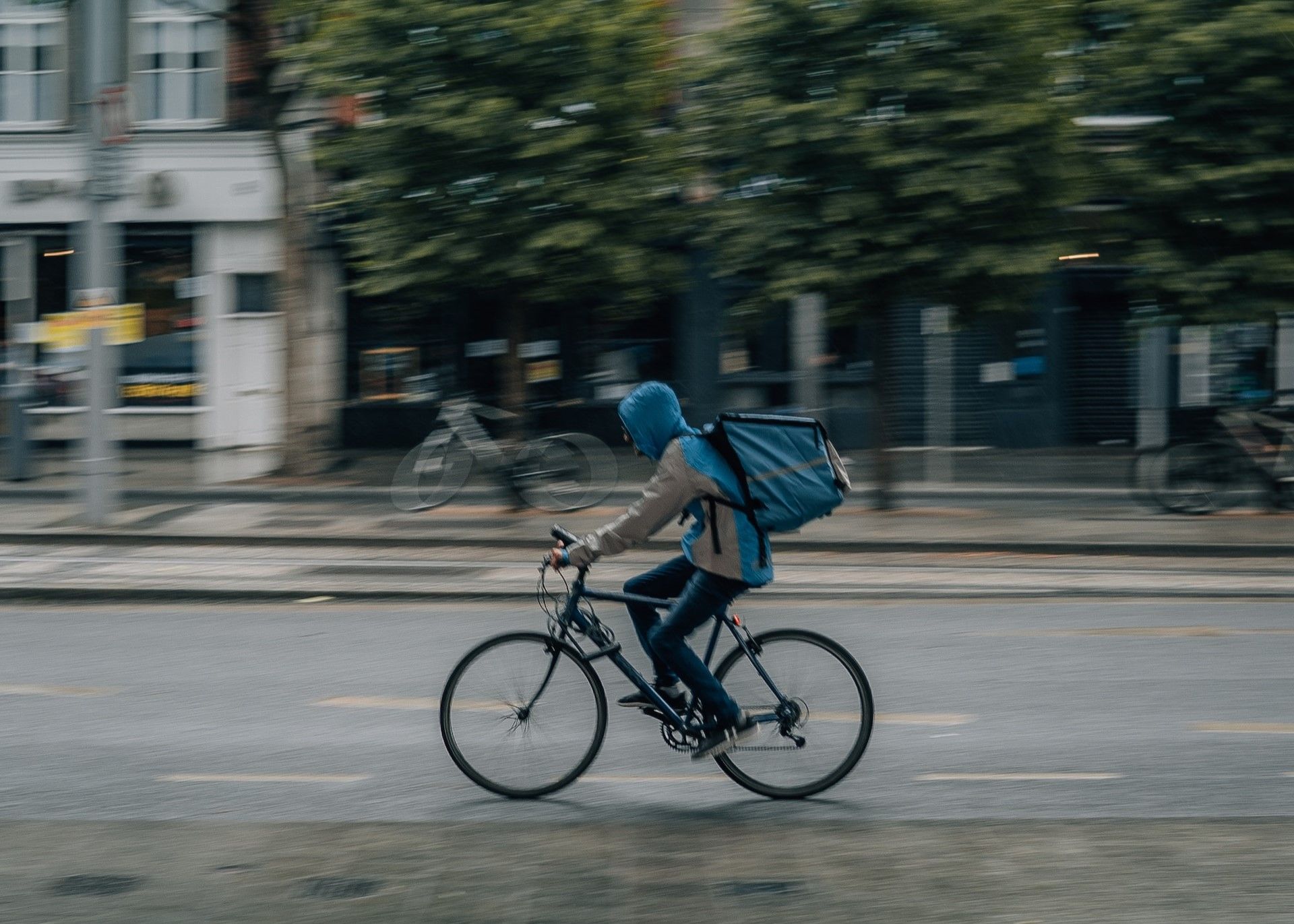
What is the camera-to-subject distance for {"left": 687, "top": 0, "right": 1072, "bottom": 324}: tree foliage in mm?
15023

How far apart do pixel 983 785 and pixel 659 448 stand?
1.80 m

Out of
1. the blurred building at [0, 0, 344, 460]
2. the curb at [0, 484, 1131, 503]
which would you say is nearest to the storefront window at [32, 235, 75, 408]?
the blurred building at [0, 0, 344, 460]

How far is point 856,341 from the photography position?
23.0 m

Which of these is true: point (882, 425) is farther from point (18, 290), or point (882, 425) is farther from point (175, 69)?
point (18, 290)

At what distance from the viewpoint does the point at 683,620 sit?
18.7 ft

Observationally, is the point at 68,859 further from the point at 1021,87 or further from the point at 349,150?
the point at 349,150

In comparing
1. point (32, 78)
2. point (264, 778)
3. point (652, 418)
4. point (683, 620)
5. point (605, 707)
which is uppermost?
point (32, 78)

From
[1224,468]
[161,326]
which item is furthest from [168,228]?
[1224,468]

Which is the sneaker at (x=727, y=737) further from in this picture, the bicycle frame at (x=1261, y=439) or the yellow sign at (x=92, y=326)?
the bicycle frame at (x=1261, y=439)

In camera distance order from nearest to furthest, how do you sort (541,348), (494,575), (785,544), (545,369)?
1. (494,575)
2. (785,544)
3. (541,348)
4. (545,369)

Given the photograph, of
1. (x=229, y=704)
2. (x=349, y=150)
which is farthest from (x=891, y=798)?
(x=349, y=150)

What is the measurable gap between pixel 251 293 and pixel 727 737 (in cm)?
1909

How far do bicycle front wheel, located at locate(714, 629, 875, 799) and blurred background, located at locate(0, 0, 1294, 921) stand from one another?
0.14 metres

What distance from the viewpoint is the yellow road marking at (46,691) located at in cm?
790
